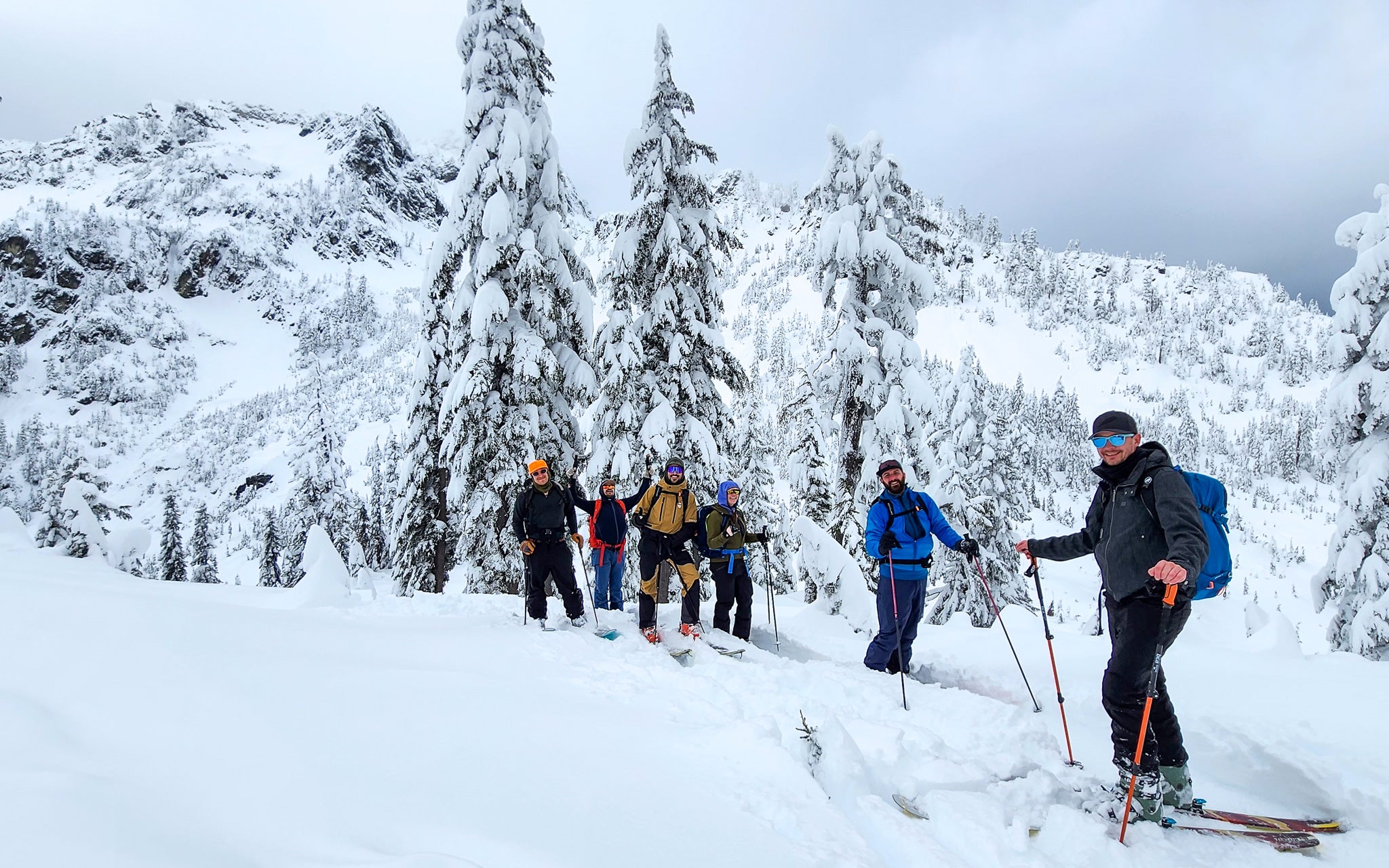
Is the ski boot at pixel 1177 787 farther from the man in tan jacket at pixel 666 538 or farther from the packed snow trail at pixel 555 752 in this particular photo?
the man in tan jacket at pixel 666 538

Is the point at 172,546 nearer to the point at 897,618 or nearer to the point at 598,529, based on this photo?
the point at 598,529

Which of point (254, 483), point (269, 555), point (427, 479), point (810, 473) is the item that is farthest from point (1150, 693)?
point (254, 483)

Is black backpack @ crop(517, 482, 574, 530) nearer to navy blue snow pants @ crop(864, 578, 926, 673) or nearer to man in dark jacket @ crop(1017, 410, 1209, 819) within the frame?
navy blue snow pants @ crop(864, 578, 926, 673)

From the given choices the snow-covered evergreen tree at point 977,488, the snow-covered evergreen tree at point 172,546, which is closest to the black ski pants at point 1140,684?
the snow-covered evergreen tree at point 977,488

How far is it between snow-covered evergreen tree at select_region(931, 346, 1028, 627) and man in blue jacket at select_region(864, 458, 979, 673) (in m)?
15.8

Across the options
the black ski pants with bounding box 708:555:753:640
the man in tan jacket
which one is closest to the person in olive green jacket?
the black ski pants with bounding box 708:555:753:640

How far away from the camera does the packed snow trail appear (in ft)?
8.36

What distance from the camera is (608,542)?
10.6m

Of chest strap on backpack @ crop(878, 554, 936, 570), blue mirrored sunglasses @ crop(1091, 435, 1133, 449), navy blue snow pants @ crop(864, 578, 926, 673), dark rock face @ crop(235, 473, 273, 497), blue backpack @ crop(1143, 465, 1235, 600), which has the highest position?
blue mirrored sunglasses @ crop(1091, 435, 1133, 449)

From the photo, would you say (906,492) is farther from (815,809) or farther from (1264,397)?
(1264,397)

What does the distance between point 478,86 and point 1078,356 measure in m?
181

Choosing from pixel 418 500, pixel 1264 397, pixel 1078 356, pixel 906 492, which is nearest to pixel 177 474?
pixel 418 500

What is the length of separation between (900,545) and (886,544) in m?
0.21

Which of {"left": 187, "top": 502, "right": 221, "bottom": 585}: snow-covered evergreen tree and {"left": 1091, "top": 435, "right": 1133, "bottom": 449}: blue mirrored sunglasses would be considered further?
{"left": 187, "top": 502, "right": 221, "bottom": 585}: snow-covered evergreen tree
